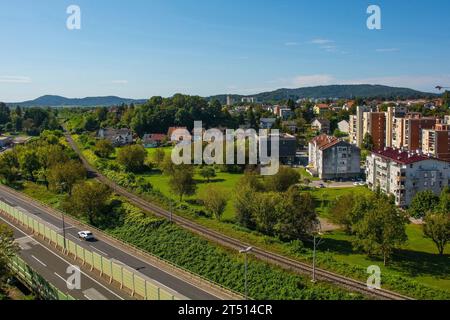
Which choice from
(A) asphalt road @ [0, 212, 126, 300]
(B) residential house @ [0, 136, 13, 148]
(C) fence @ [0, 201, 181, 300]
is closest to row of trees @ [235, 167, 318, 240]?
(C) fence @ [0, 201, 181, 300]

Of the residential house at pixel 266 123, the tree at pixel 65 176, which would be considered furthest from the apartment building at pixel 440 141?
the tree at pixel 65 176

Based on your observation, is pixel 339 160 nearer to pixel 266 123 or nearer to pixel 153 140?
pixel 153 140

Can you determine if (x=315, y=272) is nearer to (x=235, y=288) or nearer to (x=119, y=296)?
(x=235, y=288)

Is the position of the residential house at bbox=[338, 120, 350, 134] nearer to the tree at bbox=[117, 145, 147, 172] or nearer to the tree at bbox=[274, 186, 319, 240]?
the tree at bbox=[117, 145, 147, 172]

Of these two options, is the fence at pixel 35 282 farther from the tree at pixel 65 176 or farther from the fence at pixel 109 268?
the tree at pixel 65 176

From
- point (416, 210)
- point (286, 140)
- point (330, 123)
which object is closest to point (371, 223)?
point (416, 210)

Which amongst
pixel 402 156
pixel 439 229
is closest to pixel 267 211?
pixel 439 229
